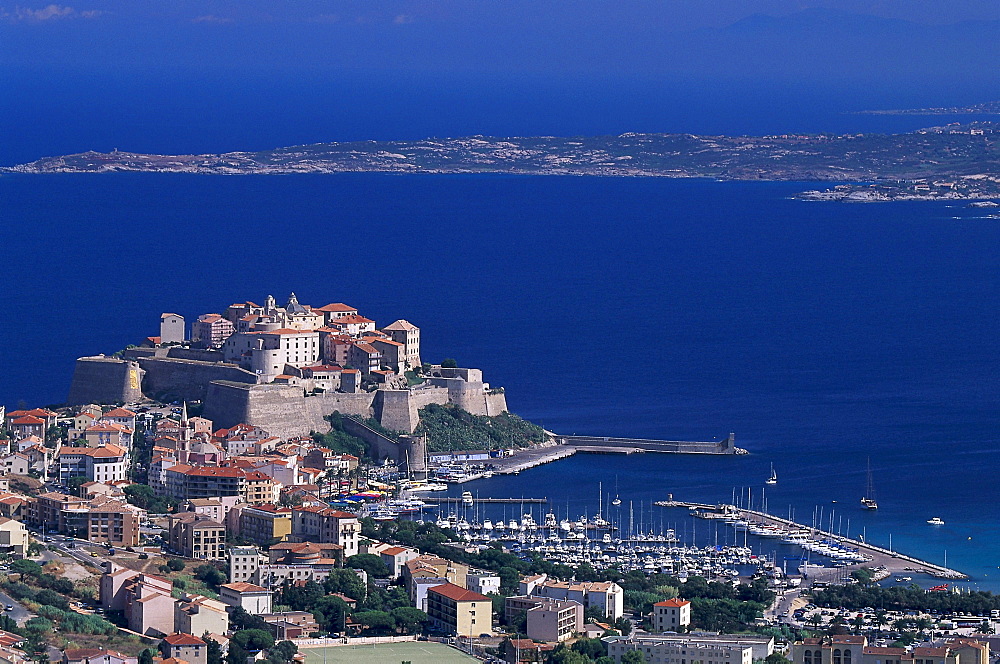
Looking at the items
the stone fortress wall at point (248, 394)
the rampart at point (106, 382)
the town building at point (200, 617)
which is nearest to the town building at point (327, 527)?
the town building at point (200, 617)

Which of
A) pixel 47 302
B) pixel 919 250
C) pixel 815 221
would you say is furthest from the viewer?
pixel 815 221

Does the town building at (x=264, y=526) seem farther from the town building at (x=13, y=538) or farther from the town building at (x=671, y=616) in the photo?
the town building at (x=671, y=616)

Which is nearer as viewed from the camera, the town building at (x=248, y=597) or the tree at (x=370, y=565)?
the town building at (x=248, y=597)

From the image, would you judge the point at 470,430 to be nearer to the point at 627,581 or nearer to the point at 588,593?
the point at 627,581

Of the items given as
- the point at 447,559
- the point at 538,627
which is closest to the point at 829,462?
the point at 447,559

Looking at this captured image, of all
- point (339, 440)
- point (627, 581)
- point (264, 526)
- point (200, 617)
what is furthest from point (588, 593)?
point (339, 440)

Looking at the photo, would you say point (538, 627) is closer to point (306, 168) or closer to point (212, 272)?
point (212, 272)
